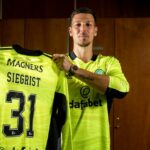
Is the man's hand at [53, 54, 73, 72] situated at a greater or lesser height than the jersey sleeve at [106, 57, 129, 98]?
greater

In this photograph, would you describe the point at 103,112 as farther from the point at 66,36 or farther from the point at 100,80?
the point at 66,36

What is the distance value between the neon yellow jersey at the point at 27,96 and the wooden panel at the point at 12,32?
71.2 inches

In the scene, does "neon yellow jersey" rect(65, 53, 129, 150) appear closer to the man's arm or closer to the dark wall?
the man's arm

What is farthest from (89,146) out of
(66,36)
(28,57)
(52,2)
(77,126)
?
(52,2)

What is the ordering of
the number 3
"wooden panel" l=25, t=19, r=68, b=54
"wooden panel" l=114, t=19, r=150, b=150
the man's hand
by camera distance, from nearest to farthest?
the number 3
the man's hand
"wooden panel" l=114, t=19, r=150, b=150
"wooden panel" l=25, t=19, r=68, b=54

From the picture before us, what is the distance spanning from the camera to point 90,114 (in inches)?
74.9

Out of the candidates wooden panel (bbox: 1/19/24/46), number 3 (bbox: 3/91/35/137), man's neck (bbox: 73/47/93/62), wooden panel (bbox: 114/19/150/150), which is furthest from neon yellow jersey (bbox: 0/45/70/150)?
wooden panel (bbox: 1/19/24/46)

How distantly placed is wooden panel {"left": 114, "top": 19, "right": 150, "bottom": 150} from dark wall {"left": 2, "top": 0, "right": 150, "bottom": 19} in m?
0.43

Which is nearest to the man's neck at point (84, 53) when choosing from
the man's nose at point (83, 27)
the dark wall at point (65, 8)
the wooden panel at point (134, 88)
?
the man's nose at point (83, 27)

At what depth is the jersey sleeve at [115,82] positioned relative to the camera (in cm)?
189

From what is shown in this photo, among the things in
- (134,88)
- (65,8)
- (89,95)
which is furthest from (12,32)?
(89,95)

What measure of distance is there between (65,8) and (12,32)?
2.22 ft

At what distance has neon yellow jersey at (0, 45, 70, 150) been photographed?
1.71m

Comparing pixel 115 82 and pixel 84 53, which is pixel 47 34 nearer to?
pixel 84 53
